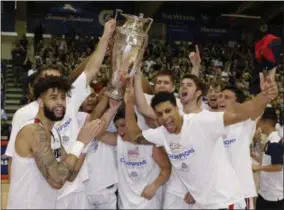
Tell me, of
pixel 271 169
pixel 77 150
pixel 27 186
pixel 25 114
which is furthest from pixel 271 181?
pixel 27 186

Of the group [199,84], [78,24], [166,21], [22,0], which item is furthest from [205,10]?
[199,84]

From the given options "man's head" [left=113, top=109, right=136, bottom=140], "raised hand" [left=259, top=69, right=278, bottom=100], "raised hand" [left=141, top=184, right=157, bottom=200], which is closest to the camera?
"raised hand" [left=259, top=69, right=278, bottom=100]

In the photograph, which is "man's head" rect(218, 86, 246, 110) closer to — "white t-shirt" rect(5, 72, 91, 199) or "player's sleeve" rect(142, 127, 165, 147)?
"player's sleeve" rect(142, 127, 165, 147)

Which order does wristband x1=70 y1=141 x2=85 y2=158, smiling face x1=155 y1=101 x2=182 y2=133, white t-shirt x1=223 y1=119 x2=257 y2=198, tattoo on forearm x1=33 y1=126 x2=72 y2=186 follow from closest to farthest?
tattoo on forearm x1=33 y1=126 x2=72 y2=186
wristband x1=70 y1=141 x2=85 y2=158
smiling face x1=155 y1=101 x2=182 y2=133
white t-shirt x1=223 y1=119 x2=257 y2=198

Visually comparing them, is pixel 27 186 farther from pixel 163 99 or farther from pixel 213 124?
pixel 213 124

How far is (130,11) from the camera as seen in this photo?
20.5 m

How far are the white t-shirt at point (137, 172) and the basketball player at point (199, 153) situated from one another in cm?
67

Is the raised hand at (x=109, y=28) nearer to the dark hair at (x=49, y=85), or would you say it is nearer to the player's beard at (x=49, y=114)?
the dark hair at (x=49, y=85)

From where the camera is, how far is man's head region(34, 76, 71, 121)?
2.92 m

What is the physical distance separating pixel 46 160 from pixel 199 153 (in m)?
1.36

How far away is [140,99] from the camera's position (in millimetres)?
4156

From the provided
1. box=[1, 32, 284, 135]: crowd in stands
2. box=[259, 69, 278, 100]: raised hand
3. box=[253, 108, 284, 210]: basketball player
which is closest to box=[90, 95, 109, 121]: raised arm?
box=[259, 69, 278, 100]: raised hand

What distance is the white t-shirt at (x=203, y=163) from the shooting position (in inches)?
142

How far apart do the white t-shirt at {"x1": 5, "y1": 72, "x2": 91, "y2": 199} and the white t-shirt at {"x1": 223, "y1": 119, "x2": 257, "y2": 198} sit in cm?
130
